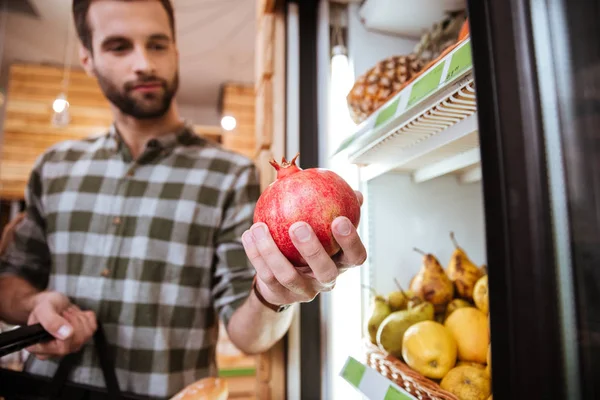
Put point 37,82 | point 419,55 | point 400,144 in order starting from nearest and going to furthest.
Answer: point 400,144
point 419,55
point 37,82

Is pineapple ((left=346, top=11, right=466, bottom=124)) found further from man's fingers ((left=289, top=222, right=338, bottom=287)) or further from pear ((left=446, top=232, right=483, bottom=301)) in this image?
man's fingers ((left=289, top=222, right=338, bottom=287))

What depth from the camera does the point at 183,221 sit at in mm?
1384

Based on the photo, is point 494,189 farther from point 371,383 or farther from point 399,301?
point 399,301

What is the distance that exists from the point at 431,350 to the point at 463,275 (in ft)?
1.02

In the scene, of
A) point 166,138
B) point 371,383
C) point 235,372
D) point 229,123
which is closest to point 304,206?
point 371,383

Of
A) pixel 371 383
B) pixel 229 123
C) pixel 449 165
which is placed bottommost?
pixel 371 383

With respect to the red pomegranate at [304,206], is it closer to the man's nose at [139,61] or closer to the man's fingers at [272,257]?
the man's fingers at [272,257]

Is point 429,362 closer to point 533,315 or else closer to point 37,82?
point 533,315

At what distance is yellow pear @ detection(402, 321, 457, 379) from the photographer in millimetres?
840

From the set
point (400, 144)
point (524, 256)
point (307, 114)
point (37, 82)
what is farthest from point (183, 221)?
point (37, 82)

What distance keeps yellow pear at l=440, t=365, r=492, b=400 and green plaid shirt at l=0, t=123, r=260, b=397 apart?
2.14 ft

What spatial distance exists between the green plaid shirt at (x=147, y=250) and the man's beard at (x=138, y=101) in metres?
0.11

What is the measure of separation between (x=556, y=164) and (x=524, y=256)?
0.08 metres

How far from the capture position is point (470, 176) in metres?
1.29
